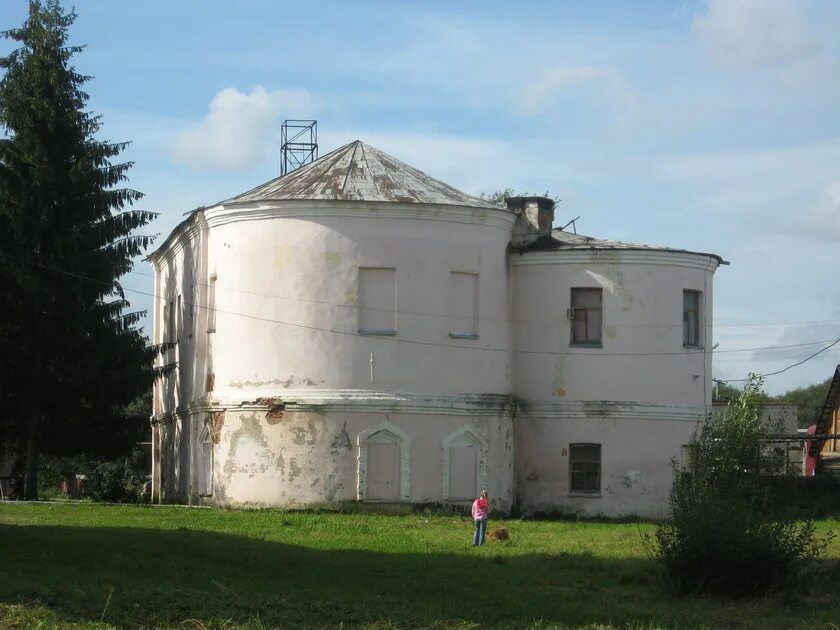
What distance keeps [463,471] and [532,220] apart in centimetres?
800

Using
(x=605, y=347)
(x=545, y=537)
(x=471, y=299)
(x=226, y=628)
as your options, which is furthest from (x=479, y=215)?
(x=226, y=628)

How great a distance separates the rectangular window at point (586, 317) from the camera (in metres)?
39.1

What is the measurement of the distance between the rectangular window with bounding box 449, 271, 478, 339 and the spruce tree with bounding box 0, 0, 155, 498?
32.3 ft

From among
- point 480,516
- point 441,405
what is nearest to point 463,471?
point 441,405

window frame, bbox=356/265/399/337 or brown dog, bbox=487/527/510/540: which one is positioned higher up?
window frame, bbox=356/265/399/337

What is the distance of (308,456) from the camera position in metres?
35.9

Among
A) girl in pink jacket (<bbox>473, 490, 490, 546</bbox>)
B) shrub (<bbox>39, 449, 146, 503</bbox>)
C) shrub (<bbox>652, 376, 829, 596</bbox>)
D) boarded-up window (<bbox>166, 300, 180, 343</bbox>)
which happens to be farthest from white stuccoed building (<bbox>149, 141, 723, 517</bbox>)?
shrub (<bbox>652, 376, 829, 596</bbox>)

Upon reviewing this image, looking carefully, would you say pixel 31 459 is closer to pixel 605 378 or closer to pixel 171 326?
pixel 171 326

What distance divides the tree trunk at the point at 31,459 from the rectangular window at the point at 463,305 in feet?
41.2

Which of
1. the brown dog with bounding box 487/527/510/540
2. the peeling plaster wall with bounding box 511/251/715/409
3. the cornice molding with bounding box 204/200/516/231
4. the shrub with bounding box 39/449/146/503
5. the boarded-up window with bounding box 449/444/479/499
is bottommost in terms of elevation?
the shrub with bounding box 39/449/146/503

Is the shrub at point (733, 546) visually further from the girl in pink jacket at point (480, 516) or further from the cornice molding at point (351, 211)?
the cornice molding at point (351, 211)

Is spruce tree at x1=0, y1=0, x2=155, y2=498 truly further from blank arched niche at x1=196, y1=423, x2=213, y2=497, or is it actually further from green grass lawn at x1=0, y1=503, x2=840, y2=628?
green grass lawn at x1=0, y1=503, x2=840, y2=628

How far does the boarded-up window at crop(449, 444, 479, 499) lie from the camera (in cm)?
3678

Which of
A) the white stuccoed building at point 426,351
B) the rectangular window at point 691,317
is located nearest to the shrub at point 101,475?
the white stuccoed building at point 426,351
